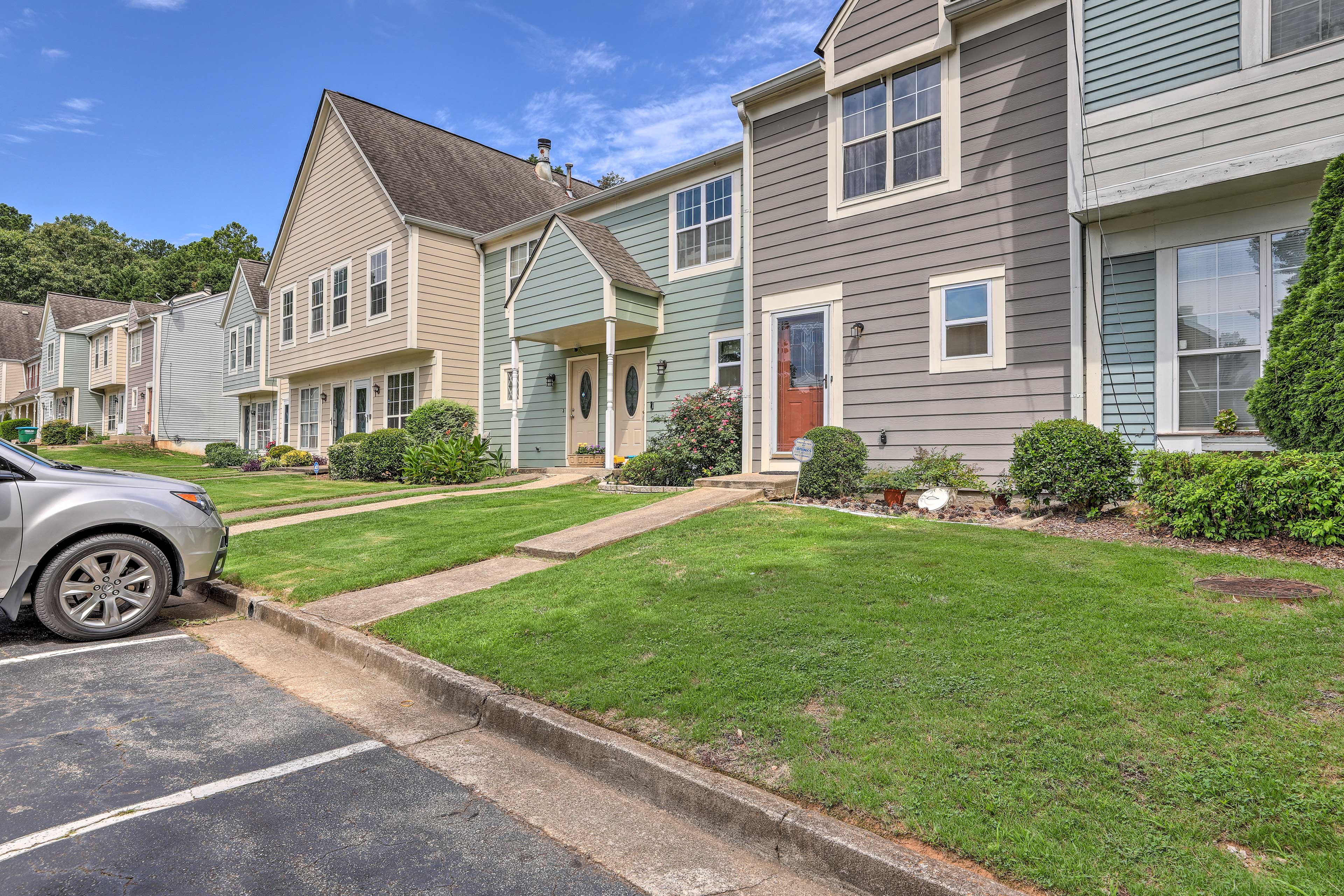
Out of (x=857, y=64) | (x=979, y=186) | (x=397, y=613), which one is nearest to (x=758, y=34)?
(x=857, y=64)

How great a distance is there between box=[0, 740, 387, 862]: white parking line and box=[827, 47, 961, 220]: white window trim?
31.3 ft

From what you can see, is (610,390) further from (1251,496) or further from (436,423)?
(1251,496)

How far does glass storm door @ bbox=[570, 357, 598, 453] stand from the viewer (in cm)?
1579

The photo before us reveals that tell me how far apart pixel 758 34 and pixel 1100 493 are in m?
11.9

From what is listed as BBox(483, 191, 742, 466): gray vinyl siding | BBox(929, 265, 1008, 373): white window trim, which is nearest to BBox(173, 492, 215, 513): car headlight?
BBox(929, 265, 1008, 373): white window trim

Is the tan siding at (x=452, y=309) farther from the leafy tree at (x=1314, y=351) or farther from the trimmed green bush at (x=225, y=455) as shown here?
the leafy tree at (x=1314, y=351)

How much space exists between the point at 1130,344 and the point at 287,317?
2315cm

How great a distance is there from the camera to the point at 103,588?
527cm

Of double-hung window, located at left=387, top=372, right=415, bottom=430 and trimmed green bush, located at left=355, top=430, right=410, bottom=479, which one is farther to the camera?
double-hung window, located at left=387, top=372, right=415, bottom=430

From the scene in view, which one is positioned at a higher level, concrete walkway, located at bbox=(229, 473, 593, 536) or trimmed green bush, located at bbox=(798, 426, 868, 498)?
trimmed green bush, located at bbox=(798, 426, 868, 498)

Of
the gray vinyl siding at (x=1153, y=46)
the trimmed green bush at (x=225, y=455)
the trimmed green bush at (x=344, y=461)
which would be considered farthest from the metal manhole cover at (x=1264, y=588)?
the trimmed green bush at (x=225, y=455)

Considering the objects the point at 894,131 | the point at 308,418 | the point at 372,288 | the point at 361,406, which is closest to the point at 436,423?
the point at 372,288

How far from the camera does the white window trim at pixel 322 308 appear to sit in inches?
822

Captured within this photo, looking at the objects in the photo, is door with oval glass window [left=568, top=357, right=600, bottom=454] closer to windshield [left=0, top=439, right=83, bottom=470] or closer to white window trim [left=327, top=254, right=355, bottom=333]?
white window trim [left=327, top=254, right=355, bottom=333]
